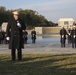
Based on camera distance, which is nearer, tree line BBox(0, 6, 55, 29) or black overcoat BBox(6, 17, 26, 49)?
black overcoat BBox(6, 17, 26, 49)

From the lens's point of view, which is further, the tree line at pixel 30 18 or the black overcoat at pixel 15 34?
the tree line at pixel 30 18

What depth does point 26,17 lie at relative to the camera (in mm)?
123812

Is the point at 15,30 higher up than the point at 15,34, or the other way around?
the point at 15,30

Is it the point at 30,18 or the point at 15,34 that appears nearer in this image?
the point at 15,34

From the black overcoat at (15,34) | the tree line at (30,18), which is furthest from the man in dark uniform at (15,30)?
the tree line at (30,18)

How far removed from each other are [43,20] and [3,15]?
3567 centimetres

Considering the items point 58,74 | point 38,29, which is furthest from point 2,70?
point 38,29

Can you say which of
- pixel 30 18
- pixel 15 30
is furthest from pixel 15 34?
pixel 30 18

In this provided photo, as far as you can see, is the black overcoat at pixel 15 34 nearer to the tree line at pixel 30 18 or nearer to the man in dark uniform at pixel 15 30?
the man in dark uniform at pixel 15 30

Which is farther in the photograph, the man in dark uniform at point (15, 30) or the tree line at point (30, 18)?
the tree line at point (30, 18)

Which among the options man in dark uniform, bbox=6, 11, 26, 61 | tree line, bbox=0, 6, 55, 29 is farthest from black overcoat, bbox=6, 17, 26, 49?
tree line, bbox=0, 6, 55, 29

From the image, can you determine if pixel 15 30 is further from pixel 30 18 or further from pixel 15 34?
pixel 30 18

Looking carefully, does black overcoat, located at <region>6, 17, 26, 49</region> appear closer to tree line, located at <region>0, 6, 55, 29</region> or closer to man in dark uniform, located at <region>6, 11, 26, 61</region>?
man in dark uniform, located at <region>6, 11, 26, 61</region>

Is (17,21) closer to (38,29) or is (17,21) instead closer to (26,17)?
(38,29)
